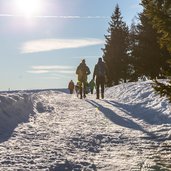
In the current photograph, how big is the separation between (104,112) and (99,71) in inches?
321

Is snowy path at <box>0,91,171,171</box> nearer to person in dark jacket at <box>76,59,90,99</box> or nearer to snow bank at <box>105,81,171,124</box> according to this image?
snow bank at <box>105,81,171,124</box>

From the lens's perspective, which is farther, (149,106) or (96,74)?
(96,74)

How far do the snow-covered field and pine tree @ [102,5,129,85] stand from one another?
4063 cm

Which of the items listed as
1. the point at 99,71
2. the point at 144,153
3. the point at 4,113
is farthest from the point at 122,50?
the point at 144,153

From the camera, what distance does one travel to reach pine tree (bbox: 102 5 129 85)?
56.3m

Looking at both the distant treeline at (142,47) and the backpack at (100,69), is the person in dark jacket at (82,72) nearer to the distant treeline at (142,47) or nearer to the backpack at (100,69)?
the backpack at (100,69)

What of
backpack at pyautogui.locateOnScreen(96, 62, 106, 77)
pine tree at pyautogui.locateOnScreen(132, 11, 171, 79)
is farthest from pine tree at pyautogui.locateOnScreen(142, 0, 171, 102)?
pine tree at pyautogui.locateOnScreen(132, 11, 171, 79)

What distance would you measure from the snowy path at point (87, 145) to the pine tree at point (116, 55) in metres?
43.0

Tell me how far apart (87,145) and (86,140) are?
1.87 feet

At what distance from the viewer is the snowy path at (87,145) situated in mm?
6824

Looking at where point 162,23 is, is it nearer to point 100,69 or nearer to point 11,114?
point 11,114

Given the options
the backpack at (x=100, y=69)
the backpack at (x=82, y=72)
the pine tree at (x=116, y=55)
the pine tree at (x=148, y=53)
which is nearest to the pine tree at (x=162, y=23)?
the backpack at (x=100, y=69)

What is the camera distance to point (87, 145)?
341 inches

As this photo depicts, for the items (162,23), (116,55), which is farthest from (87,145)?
(116,55)
